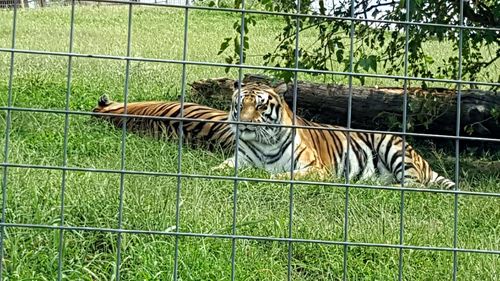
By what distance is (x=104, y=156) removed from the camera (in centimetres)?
487

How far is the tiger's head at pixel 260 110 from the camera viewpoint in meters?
5.64

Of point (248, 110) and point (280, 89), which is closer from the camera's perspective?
point (248, 110)

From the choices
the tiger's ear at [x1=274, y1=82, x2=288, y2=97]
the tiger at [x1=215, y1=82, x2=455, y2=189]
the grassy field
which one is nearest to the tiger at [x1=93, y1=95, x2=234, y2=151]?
the tiger at [x1=215, y1=82, x2=455, y2=189]

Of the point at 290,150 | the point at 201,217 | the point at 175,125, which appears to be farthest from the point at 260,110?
the point at 201,217

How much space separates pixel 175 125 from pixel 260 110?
1.88 ft

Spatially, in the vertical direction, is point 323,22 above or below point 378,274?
above

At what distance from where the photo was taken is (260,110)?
18.8 feet

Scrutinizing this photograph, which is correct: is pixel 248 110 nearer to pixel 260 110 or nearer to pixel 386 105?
pixel 260 110

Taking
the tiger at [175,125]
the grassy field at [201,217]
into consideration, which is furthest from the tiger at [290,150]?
the grassy field at [201,217]

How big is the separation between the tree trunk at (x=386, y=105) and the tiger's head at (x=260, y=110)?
130mm

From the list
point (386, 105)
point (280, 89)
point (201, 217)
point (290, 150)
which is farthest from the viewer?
point (386, 105)

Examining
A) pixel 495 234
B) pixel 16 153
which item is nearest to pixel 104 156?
pixel 16 153

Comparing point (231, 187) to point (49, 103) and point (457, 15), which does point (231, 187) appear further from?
point (49, 103)

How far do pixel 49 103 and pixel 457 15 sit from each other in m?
2.81
